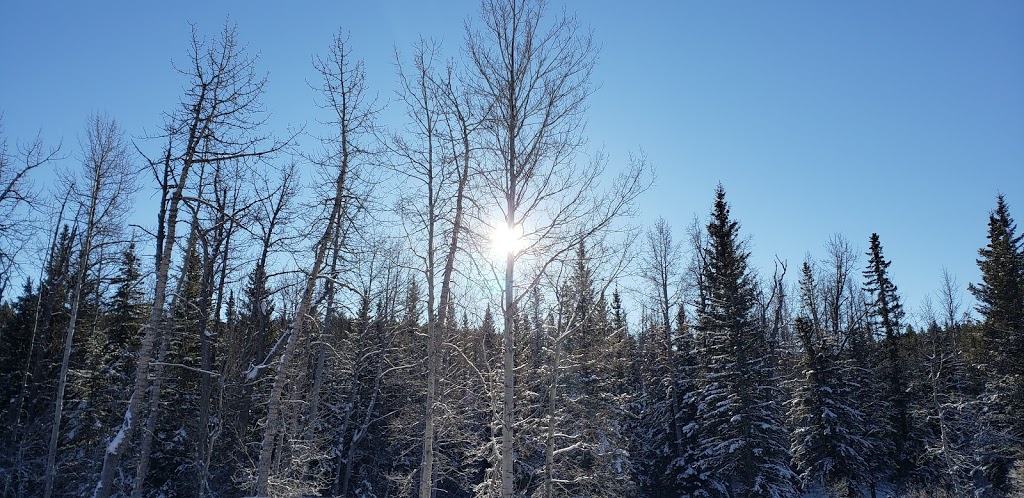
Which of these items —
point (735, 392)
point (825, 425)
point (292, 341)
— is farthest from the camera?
point (825, 425)

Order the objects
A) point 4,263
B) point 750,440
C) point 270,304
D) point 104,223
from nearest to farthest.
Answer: point 4,263, point 270,304, point 104,223, point 750,440

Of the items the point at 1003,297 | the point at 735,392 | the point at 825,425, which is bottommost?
the point at 825,425

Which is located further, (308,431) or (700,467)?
(700,467)

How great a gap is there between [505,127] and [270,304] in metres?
9.36

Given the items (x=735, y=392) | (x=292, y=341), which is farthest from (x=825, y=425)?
(x=292, y=341)

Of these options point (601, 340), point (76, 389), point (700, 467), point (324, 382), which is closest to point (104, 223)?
point (76, 389)

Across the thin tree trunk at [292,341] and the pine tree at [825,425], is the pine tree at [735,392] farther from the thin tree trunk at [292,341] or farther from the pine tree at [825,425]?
the thin tree trunk at [292,341]

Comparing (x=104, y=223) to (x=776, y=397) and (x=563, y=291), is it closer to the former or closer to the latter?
(x=563, y=291)

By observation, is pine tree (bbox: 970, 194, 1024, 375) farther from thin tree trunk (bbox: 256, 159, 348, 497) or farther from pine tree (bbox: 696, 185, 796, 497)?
thin tree trunk (bbox: 256, 159, 348, 497)

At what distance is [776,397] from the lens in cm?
2902

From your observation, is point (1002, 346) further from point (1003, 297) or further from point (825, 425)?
point (825, 425)

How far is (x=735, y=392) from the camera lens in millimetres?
21828

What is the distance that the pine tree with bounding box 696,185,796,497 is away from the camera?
2091 centimetres

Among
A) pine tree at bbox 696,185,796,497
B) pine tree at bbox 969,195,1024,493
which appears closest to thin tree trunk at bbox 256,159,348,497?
pine tree at bbox 696,185,796,497
